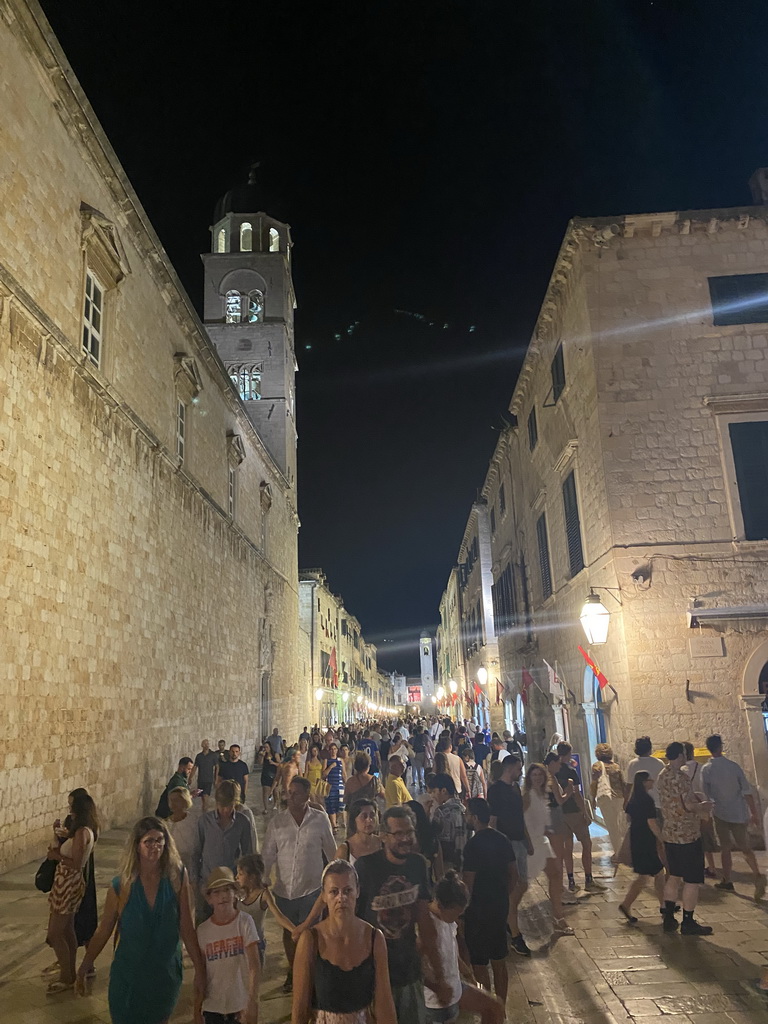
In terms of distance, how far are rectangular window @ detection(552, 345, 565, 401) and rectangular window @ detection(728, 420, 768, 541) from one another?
371cm

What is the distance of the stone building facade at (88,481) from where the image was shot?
948 centimetres

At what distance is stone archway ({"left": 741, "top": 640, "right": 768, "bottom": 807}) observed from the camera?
429 inches

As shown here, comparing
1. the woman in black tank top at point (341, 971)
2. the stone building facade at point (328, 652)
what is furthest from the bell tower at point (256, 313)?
the woman in black tank top at point (341, 971)

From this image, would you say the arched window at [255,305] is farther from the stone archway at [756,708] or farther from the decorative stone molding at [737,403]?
the stone archway at [756,708]

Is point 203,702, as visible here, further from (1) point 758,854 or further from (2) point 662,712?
(1) point 758,854

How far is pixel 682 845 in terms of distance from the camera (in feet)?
21.0

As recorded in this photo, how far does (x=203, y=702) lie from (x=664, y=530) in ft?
38.5

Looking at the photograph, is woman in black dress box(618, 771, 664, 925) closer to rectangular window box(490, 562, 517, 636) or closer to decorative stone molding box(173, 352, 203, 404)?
decorative stone molding box(173, 352, 203, 404)

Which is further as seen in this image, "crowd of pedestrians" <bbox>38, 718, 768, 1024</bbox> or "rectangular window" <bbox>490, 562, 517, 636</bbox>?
"rectangular window" <bbox>490, 562, 517, 636</bbox>

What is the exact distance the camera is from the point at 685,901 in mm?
6312

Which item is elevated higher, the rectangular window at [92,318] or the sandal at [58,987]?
the rectangular window at [92,318]

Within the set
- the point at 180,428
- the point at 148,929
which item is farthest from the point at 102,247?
the point at 148,929

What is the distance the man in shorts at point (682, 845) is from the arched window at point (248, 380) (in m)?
30.9

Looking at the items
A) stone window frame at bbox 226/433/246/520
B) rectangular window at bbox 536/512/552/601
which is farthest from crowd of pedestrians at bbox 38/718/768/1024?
stone window frame at bbox 226/433/246/520
